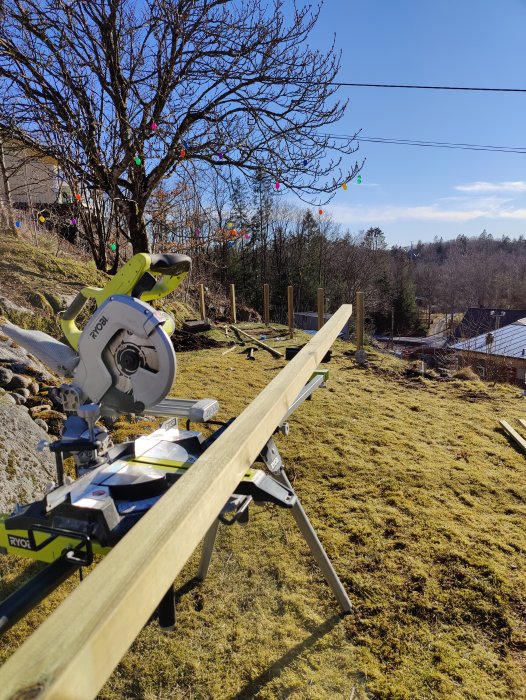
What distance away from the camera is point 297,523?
202cm

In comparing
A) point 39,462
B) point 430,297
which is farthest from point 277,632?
point 430,297

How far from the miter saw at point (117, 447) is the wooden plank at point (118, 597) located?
42 cm

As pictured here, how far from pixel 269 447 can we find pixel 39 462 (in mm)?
1988

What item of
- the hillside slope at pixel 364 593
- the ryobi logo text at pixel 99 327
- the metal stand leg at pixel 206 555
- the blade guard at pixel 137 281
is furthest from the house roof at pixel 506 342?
the ryobi logo text at pixel 99 327

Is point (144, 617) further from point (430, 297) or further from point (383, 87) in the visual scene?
point (430, 297)

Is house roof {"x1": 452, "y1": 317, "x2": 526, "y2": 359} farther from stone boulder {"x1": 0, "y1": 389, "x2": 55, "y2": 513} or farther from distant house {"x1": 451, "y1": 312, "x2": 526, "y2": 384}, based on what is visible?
stone boulder {"x1": 0, "y1": 389, "x2": 55, "y2": 513}

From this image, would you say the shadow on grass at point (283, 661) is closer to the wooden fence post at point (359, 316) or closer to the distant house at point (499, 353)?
the wooden fence post at point (359, 316)

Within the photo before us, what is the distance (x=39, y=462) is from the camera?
9.95ft

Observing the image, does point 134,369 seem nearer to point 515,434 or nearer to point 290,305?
point 515,434

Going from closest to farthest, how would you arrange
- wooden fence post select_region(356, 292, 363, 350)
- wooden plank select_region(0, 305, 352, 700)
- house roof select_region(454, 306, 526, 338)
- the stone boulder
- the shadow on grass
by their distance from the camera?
1. wooden plank select_region(0, 305, 352, 700)
2. the shadow on grass
3. the stone boulder
4. wooden fence post select_region(356, 292, 363, 350)
5. house roof select_region(454, 306, 526, 338)

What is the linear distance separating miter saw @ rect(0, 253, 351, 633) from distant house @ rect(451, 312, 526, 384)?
1079 cm

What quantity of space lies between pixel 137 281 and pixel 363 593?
2.24 metres

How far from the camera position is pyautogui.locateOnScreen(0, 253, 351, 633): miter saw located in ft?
4.17

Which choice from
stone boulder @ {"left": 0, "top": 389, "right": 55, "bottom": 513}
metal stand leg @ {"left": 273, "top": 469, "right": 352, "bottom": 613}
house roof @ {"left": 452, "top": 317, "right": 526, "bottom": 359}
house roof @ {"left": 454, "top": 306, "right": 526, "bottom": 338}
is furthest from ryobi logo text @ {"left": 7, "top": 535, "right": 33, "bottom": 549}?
house roof @ {"left": 454, "top": 306, "right": 526, "bottom": 338}
